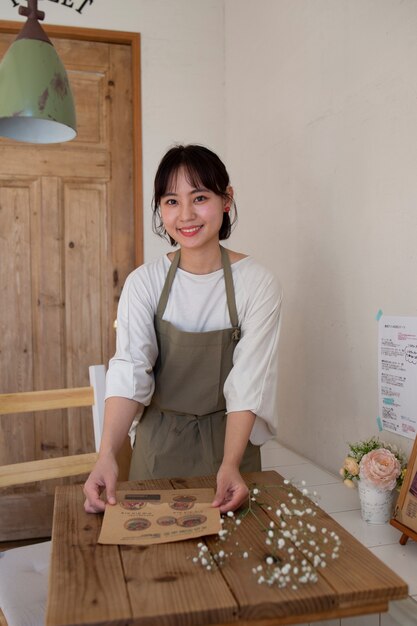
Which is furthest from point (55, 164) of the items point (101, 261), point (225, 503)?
point (225, 503)

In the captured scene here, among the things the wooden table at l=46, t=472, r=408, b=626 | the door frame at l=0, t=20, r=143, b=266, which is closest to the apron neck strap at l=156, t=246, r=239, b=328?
the wooden table at l=46, t=472, r=408, b=626

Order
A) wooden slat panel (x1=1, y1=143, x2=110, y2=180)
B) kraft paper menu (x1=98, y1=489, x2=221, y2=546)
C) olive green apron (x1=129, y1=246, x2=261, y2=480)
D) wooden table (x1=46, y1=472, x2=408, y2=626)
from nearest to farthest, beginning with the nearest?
wooden table (x1=46, y1=472, x2=408, y2=626) → kraft paper menu (x1=98, y1=489, x2=221, y2=546) → olive green apron (x1=129, y1=246, x2=261, y2=480) → wooden slat panel (x1=1, y1=143, x2=110, y2=180)

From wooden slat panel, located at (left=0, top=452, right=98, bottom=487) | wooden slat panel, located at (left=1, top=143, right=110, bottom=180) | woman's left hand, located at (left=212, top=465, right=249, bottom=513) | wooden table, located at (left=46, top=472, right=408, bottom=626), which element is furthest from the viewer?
wooden slat panel, located at (left=1, top=143, right=110, bottom=180)

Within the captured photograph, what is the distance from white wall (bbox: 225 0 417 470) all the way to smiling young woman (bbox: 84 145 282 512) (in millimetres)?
340

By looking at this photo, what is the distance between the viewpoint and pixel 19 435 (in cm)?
278

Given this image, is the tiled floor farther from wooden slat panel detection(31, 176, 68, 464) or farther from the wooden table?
wooden slat panel detection(31, 176, 68, 464)

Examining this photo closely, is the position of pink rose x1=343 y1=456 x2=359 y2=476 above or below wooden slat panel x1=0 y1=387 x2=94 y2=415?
below

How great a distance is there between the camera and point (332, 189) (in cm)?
182

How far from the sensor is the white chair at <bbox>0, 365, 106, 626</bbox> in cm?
140

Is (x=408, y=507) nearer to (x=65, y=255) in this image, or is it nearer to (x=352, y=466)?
(x=352, y=466)

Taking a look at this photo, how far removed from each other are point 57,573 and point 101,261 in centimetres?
209

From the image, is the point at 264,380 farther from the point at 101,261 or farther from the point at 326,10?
the point at 101,261

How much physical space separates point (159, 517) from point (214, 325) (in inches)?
24.0

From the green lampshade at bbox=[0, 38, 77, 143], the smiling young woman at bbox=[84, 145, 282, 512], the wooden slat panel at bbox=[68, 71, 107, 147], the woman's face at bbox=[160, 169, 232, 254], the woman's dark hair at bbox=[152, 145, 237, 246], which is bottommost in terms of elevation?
the smiling young woman at bbox=[84, 145, 282, 512]
